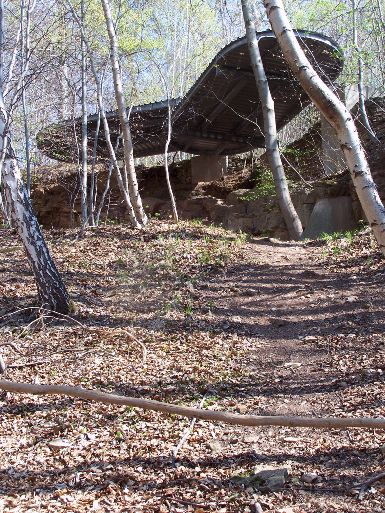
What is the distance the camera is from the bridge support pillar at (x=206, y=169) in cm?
2017

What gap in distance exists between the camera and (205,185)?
20.2 meters

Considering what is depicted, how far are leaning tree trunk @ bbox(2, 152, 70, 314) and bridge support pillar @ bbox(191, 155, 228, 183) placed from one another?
46.2 ft

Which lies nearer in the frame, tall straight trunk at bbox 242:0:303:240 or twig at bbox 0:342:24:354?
twig at bbox 0:342:24:354

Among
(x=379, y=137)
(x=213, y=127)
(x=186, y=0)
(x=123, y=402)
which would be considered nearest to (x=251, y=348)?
(x=123, y=402)

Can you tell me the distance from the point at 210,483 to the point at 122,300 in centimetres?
446

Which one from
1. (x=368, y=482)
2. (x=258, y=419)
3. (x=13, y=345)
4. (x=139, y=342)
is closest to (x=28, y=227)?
(x=13, y=345)

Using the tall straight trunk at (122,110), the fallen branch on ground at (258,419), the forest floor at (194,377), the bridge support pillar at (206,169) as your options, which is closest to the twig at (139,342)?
the forest floor at (194,377)

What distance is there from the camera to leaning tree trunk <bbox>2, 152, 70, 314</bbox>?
6105 millimetres

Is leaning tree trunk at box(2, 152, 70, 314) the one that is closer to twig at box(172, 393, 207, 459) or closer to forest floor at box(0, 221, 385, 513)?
forest floor at box(0, 221, 385, 513)

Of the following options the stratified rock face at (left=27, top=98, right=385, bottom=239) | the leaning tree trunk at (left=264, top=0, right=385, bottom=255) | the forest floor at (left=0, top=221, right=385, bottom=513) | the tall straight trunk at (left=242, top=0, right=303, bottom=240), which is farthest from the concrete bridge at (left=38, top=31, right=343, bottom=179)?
the leaning tree trunk at (left=264, top=0, right=385, bottom=255)

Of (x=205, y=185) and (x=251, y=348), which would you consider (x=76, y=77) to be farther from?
(x=251, y=348)

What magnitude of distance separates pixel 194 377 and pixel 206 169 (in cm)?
1582

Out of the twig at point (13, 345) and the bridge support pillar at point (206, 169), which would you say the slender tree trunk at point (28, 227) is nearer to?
the twig at point (13, 345)

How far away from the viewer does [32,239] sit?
20.6 ft
